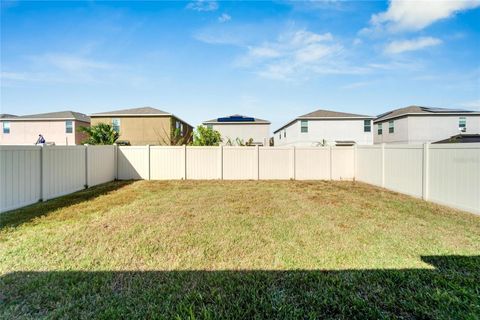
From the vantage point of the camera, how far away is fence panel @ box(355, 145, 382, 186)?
32.3 ft

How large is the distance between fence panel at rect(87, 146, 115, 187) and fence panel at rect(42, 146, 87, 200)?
408 millimetres

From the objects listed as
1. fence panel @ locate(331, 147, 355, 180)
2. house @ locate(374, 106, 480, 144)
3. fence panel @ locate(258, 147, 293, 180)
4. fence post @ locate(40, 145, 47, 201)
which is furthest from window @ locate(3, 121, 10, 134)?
house @ locate(374, 106, 480, 144)

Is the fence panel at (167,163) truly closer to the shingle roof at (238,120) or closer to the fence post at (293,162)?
the fence post at (293,162)

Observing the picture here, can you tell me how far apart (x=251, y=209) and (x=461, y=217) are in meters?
4.76

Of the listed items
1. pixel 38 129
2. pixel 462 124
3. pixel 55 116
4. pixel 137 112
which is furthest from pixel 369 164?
pixel 38 129

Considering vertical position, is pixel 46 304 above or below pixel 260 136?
below

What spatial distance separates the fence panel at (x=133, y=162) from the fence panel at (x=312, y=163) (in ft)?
25.1

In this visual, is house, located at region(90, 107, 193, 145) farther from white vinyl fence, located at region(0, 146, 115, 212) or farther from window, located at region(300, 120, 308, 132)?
white vinyl fence, located at region(0, 146, 115, 212)

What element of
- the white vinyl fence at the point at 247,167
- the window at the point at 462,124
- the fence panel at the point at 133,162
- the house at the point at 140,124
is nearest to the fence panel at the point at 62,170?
the white vinyl fence at the point at 247,167

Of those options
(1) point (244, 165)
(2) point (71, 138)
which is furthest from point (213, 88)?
(2) point (71, 138)

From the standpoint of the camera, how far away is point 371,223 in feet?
16.3

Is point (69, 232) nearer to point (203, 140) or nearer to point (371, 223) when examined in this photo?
point (371, 223)

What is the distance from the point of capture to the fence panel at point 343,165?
12.0 meters

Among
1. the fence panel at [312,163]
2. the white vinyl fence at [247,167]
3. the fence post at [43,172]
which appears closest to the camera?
the white vinyl fence at [247,167]
